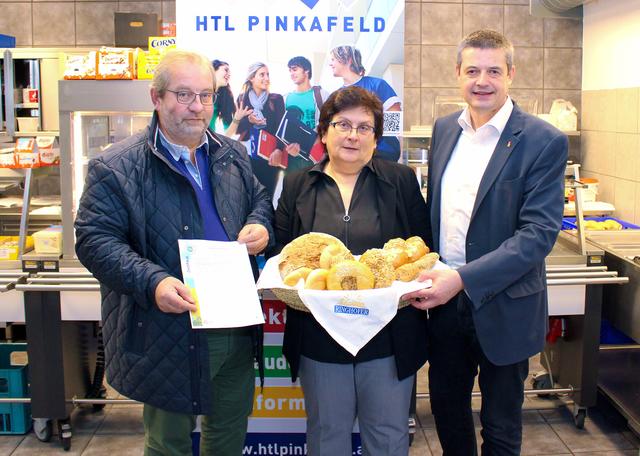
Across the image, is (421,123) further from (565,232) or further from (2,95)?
(2,95)

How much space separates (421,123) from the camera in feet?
19.9

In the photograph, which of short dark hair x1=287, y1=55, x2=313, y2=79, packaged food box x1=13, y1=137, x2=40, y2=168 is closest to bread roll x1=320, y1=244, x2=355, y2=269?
short dark hair x1=287, y1=55, x2=313, y2=79

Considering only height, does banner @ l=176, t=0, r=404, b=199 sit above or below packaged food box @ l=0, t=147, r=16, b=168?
above

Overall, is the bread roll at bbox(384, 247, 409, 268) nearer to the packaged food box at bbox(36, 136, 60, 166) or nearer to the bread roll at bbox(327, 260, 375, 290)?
the bread roll at bbox(327, 260, 375, 290)

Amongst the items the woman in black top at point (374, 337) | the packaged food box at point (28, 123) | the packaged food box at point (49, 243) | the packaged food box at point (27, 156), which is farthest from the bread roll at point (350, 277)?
the packaged food box at point (28, 123)

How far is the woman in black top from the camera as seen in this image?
2.28 metres

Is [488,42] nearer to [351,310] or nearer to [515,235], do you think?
[515,235]

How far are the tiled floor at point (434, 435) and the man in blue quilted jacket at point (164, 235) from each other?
157 cm

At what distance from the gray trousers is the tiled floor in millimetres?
1342

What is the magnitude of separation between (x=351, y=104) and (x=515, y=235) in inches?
24.9

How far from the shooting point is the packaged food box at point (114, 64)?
11.0ft

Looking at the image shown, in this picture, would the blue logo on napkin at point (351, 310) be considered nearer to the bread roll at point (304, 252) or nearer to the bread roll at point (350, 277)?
the bread roll at point (350, 277)

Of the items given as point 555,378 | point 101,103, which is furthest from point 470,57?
point 555,378

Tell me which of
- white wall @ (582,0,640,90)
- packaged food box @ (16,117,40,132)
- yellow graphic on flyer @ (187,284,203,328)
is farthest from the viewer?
packaged food box @ (16,117,40,132)
